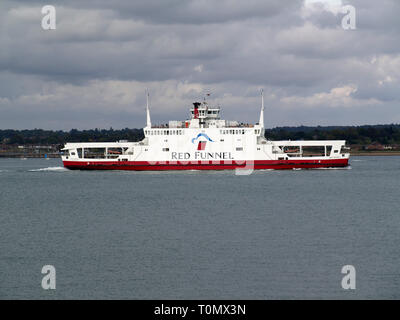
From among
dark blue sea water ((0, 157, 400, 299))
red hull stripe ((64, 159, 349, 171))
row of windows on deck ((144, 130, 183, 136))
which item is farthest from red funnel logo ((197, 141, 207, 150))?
dark blue sea water ((0, 157, 400, 299))

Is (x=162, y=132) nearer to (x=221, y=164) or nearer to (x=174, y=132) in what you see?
(x=174, y=132)

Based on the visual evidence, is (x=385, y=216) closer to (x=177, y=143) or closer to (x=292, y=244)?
(x=292, y=244)

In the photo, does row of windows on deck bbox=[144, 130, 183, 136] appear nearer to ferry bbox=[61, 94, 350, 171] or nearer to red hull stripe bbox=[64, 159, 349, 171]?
ferry bbox=[61, 94, 350, 171]

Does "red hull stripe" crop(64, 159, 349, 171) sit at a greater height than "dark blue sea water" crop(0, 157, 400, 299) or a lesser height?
greater

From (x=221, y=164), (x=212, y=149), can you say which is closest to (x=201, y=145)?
(x=212, y=149)

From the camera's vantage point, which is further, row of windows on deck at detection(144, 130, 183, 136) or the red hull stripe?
row of windows on deck at detection(144, 130, 183, 136)

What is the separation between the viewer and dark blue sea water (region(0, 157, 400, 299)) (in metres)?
23.4

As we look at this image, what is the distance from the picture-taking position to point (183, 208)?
1769 inches

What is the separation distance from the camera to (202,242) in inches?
1241

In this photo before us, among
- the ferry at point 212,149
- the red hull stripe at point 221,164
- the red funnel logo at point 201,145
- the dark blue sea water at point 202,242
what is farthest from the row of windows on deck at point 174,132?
the dark blue sea water at point 202,242

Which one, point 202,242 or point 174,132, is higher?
point 174,132

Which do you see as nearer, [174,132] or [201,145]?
[201,145]

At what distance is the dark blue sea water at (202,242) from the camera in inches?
923
